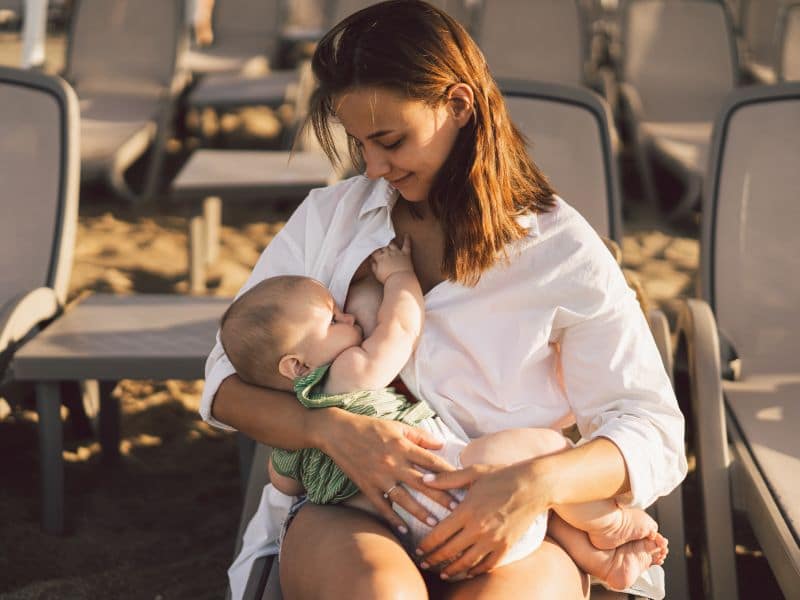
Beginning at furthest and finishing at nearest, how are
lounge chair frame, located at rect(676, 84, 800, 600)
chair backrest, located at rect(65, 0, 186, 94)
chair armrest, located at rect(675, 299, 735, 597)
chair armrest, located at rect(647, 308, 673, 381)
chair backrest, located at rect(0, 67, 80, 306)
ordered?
chair backrest, located at rect(65, 0, 186, 94), chair backrest, located at rect(0, 67, 80, 306), chair armrest, located at rect(647, 308, 673, 381), chair armrest, located at rect(675, 299, 735, 597), lounge chair frame, located at rect(676, 84, 800, 600)

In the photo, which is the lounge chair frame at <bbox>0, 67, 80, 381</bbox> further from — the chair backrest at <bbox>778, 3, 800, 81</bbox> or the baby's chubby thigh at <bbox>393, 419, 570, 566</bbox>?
the chair backrest at <bbox>778, 3, 800, 81</bbox>

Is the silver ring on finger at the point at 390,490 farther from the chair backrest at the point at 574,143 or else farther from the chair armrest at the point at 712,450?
the chair backrest at the point at 574,143

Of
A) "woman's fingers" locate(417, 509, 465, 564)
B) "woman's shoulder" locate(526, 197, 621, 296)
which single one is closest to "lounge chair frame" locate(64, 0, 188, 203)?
"woman's shoulder" locate(526, 197, 621, 296)

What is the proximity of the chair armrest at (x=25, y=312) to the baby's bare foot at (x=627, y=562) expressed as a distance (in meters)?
1.77

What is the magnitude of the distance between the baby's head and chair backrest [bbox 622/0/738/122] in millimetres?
5107

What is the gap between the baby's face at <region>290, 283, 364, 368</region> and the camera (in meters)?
1.83

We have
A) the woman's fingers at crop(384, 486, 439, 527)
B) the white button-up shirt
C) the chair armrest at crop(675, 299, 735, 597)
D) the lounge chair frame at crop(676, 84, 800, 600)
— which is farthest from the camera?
the chair armrest at crop(675, 299, 735, 597)

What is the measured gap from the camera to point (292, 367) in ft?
6.11

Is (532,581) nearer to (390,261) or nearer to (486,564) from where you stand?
(486,564)

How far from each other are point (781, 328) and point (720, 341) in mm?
309

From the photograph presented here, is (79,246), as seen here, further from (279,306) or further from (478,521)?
(478,521)

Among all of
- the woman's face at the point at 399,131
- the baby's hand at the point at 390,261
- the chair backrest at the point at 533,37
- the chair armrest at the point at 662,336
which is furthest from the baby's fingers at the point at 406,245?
the chair backrest at the point at 533,37

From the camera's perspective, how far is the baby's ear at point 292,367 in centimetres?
186

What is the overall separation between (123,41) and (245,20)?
191 centimetres
